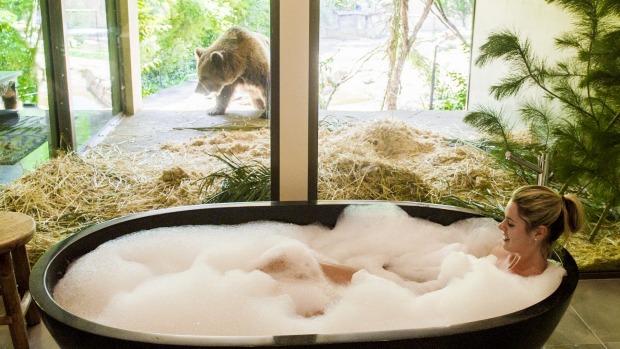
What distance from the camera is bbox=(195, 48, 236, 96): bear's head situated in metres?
3.17

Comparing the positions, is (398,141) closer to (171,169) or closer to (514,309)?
(171,169)

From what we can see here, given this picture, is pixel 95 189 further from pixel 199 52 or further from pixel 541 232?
pixel 541 232

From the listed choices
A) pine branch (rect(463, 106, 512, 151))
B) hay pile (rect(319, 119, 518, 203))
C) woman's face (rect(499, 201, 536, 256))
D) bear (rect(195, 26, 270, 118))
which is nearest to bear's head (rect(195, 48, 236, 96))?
bear (rect(195, 26, 270, 118))

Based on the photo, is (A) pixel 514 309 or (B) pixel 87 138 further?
(B) pixel 87 138

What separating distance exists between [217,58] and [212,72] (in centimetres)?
7

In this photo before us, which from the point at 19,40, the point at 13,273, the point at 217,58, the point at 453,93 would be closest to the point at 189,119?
the point at 217,58

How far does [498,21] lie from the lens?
3.15 m

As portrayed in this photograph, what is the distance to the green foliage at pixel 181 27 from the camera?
309cm

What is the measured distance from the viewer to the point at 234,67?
3.20 m

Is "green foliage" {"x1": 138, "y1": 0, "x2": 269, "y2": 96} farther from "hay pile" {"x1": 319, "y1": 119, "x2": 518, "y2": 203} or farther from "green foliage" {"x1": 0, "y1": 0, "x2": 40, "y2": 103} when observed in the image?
"hay pile" {"x1": 319, "y1": 119, "x2": 518, "y2": 203}

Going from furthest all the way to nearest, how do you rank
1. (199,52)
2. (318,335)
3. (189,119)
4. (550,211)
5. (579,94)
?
(189,119)
(199,52)
(579,94)
(550,211)
(318,335)

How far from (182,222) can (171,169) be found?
2.35 feet

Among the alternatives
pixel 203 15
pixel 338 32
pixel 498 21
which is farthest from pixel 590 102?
pixel 203 15

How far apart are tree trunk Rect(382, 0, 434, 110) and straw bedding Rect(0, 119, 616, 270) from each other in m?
0.17
